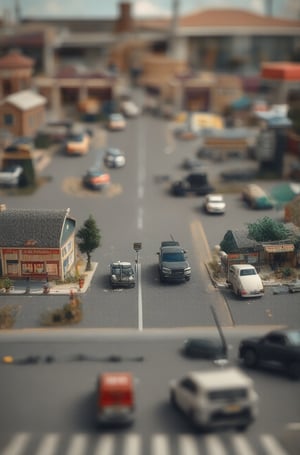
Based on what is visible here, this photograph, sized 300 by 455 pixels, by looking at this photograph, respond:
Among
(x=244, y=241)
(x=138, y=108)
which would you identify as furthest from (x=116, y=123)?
(x=244, y=241)

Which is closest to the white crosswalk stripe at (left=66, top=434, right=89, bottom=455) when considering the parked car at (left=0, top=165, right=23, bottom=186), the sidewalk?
the sidewalk

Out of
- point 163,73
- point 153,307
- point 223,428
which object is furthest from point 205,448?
point 163,73

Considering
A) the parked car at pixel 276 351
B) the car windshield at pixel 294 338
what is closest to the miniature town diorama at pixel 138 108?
the parked car at pixel 276 351

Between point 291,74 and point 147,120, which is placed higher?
point 291,74

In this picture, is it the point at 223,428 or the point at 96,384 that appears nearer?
the point at 223,428

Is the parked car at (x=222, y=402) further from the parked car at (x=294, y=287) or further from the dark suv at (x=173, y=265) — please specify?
the dark suv at (x=173, y=265)

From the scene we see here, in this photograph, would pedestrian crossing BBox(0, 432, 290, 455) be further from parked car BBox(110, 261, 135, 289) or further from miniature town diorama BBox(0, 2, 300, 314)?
miniature town diorama BBox(0, 2, 300, 314)

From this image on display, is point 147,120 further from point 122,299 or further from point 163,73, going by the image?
point 122,299
